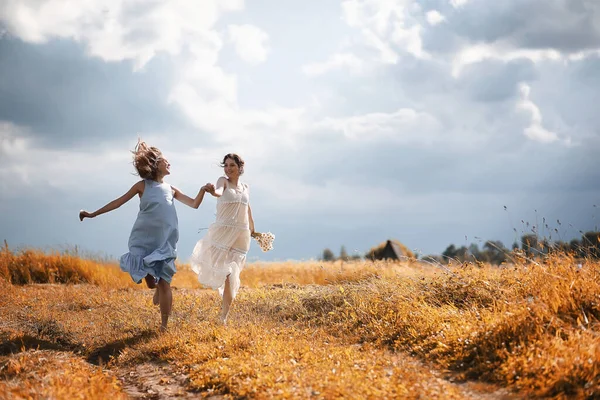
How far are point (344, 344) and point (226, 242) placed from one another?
2.54 meters

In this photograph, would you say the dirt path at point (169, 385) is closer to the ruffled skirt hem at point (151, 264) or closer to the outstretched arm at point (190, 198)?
the ruffled skirt hem at point (151, 264)

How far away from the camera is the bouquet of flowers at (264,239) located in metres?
9.58

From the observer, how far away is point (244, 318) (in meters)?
9.43

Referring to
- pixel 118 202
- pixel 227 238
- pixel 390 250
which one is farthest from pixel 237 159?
pixel 390 250

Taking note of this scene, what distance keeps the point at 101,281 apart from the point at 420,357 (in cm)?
1157

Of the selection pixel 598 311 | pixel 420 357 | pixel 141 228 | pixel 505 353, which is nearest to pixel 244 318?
pixel 141 228

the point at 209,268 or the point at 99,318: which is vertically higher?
the point at 209,268

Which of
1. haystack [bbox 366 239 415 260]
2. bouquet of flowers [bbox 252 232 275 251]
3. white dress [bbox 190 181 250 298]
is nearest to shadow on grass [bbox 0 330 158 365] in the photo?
white dress [bbox 190 181 250 298]

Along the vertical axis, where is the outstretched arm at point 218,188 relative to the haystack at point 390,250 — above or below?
above

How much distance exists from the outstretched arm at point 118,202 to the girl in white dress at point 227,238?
1192 millimetres

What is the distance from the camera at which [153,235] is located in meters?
8.38

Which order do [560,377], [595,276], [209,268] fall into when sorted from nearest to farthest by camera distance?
Answer: [560,377], [595,276], [209,268]

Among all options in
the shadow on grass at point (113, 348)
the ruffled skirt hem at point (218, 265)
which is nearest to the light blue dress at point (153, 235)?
the ruffled skirt hem at point (218, 265)

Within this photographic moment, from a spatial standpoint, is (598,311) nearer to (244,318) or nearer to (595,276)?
(595,276)
